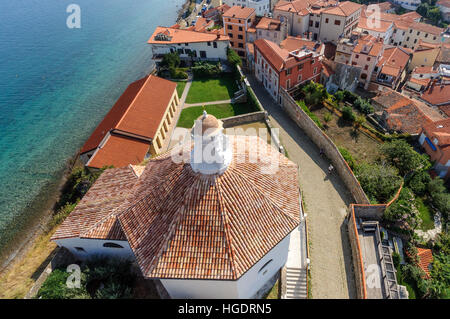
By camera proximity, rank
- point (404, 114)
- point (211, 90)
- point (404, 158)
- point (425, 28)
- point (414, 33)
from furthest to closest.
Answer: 1. point (414, 33)
2. point (425, 28)
3. point (211, 90)
4. point (404, 114)
5. point (404, 158)

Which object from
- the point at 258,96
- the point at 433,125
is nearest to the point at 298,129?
the point at 258,96

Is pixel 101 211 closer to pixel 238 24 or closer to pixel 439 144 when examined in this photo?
pixel 439 144

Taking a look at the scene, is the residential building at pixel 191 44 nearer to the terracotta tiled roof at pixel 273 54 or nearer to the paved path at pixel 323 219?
the terracotta tiled roof at pixel 273 54

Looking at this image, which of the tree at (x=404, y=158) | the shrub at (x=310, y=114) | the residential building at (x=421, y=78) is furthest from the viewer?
the residential building at (x=421, y=78)

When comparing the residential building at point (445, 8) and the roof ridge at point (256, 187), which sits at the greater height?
the residential building at point (445, 8)

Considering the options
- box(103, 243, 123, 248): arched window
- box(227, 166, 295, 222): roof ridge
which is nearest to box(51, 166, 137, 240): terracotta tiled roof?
box(103, 243, 123, 248): arched window

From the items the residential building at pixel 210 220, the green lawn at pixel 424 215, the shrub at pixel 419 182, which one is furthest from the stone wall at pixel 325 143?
the residential building at pixel 210 220

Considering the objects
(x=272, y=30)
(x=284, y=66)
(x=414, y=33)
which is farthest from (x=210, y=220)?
(x=414, y=33)

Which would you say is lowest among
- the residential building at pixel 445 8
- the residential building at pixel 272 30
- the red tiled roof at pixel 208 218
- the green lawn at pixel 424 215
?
the green lawn at pixel 424 215
